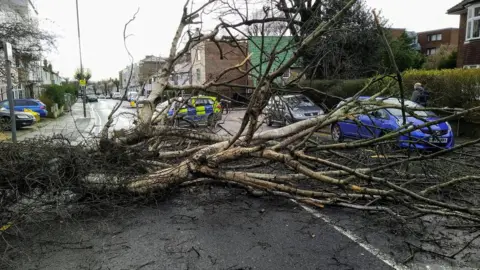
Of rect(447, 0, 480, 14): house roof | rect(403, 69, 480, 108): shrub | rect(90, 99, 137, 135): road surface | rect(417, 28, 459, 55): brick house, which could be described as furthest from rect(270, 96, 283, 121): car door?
rect(417, 28, 459, 55): brick house

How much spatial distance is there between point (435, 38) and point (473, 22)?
40.0 m

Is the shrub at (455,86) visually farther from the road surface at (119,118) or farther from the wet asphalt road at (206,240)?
the road surface at (119,118)

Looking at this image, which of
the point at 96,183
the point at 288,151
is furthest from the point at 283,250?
the point at 96,183

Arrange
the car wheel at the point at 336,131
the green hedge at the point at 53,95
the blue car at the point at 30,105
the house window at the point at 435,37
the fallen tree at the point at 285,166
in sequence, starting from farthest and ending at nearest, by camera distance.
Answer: the house window at the point at 435,37 → the green hedge at the point at 53,95 → the blue car at the point at 30,105 → the car wheel at the point at 336,131 → the fallen tree at the point at 285,166

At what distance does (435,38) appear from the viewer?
5503 centimetres

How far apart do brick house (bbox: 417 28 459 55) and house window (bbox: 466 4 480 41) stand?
1377 inches

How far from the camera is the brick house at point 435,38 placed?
A: 172 ft

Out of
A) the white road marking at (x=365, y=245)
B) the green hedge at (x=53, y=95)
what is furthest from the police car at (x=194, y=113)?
the green hedge at (x=53, y=95)

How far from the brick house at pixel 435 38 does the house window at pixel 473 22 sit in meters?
35.0

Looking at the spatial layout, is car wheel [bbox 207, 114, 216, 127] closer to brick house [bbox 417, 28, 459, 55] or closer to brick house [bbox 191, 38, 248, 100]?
brick house [bbox 191, 38, 248, 100]

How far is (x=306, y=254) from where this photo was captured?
3.48 metres

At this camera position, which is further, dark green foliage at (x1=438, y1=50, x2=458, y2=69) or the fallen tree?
dark green foliage at (x1=438, y1=50, x2=458, y2=69)

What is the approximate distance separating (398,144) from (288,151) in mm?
1843

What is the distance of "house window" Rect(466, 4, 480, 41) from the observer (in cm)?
1970
